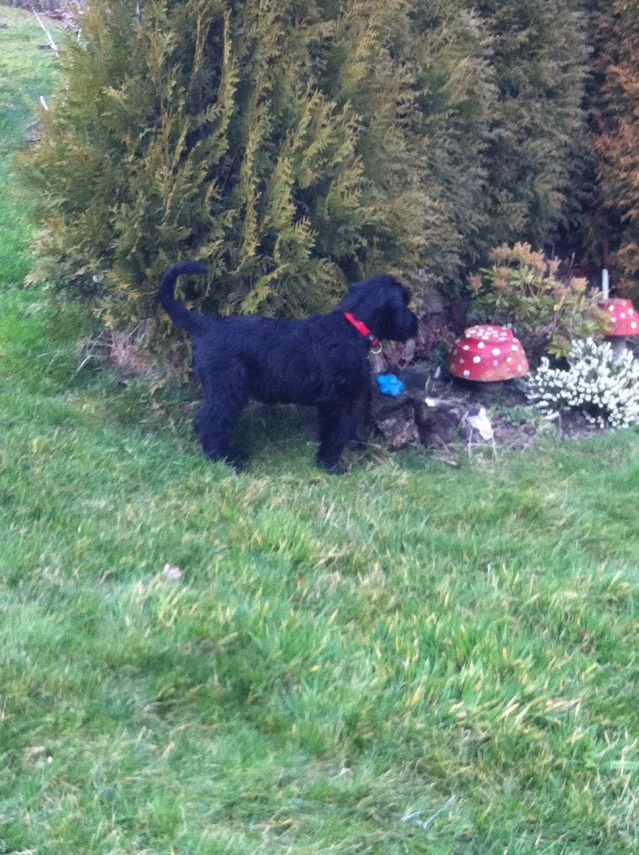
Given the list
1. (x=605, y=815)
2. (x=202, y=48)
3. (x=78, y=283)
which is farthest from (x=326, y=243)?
(x=605, y=815)

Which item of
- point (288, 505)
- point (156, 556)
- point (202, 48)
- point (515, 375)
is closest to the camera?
point (156, 556)

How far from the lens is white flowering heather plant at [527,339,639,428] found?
22.8ft

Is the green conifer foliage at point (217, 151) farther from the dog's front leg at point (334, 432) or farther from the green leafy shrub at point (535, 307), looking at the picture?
the green leafy shrub at point (535, 307)

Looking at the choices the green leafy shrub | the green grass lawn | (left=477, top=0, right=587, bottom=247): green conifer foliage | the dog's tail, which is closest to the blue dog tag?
the green grass lawn

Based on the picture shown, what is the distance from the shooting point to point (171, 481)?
4848mm

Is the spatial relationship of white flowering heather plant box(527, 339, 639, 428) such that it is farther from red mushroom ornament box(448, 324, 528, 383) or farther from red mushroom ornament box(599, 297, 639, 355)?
red mushroom ornament box(599, 297, 639, 355)

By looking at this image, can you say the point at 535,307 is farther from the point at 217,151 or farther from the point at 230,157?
the point at 217,151

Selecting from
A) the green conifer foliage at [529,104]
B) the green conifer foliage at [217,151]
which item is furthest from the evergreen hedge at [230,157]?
the green conifer foliage at [529,104]

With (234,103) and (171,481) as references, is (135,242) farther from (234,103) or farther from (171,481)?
(171,481)

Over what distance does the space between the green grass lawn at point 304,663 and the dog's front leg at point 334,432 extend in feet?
1.44

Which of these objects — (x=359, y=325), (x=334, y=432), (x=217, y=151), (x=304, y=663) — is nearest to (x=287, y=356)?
(x=359, y=325)

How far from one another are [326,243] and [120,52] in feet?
6.12

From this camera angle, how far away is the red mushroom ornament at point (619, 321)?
25.7ft

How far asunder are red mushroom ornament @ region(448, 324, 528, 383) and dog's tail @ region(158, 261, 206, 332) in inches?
100
